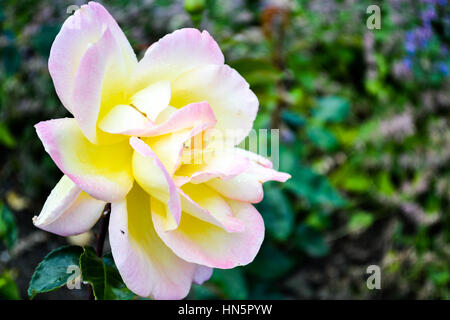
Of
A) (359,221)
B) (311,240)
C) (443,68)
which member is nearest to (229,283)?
(311,240)

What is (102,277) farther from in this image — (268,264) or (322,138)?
(322,138)

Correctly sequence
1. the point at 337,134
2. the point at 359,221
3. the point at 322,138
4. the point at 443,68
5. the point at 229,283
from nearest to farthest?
the point at 229,283 → the point at 322,138 → the point at 443,68 → the point at 359,221 → the point at 337,134

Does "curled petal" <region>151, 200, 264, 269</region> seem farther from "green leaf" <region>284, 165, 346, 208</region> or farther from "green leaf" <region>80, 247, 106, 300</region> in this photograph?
"green leaf" <region>284, 165, 346, 208</region>

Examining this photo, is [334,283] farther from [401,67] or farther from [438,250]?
[401,67]

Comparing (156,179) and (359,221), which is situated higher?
(156,179)

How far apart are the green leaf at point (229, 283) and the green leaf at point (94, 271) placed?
0.55 m

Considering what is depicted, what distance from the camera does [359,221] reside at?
1728mm

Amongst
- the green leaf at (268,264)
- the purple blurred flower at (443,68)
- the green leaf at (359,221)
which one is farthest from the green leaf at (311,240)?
the purple blurred flower at (443,68)

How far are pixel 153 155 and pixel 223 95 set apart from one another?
0.38 ft

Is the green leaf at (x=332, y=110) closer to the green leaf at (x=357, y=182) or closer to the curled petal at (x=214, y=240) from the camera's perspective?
the green leaf at (x=357, y=182)
